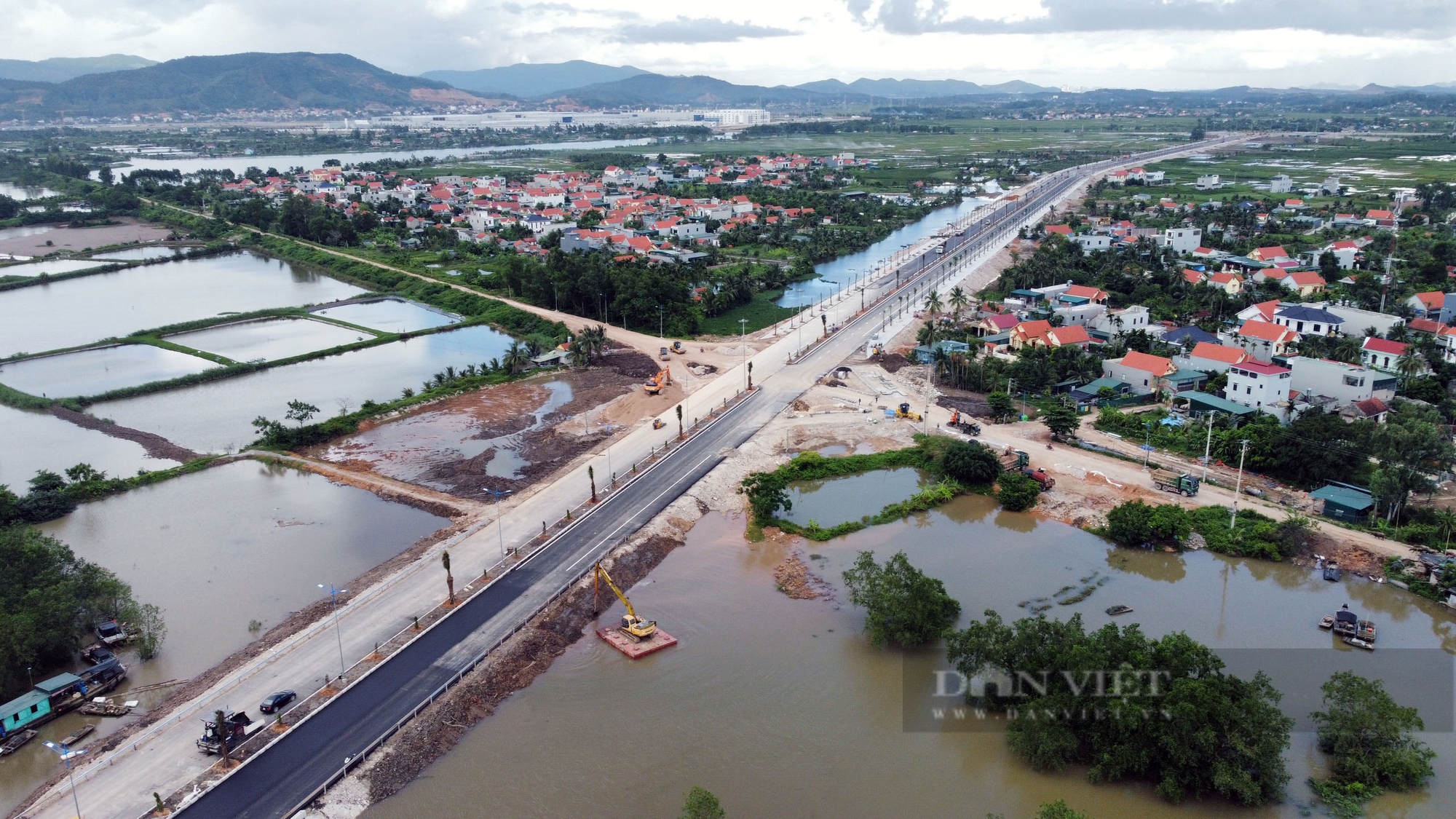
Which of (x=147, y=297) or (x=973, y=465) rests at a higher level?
(x=147, y=297)

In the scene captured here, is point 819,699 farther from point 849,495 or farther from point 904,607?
point 849,495

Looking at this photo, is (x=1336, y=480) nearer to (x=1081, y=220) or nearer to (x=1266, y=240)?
(x=1266, y=240)

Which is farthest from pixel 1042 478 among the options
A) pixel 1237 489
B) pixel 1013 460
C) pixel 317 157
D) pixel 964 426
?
pixel 317 157

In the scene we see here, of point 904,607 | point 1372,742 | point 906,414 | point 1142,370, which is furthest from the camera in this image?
point 1142,370

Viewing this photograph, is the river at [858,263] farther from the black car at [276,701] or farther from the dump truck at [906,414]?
the black car at [276,701]

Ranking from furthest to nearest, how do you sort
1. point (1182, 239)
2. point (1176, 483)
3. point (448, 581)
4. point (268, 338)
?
1. point (1182, 239)
2. point (268, 338)
3. point (1176, 483)
4. point (448, 581)

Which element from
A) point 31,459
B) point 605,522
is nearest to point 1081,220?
point 605,522

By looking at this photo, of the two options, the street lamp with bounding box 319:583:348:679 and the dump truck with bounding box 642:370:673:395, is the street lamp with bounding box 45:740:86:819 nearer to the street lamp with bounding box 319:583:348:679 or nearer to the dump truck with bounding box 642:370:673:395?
the street lamp with bounding box 319:583:348:679

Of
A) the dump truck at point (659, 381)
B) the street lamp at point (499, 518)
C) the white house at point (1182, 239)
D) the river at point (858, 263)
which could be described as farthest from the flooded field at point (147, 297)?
the white house at point (1182, 239)
